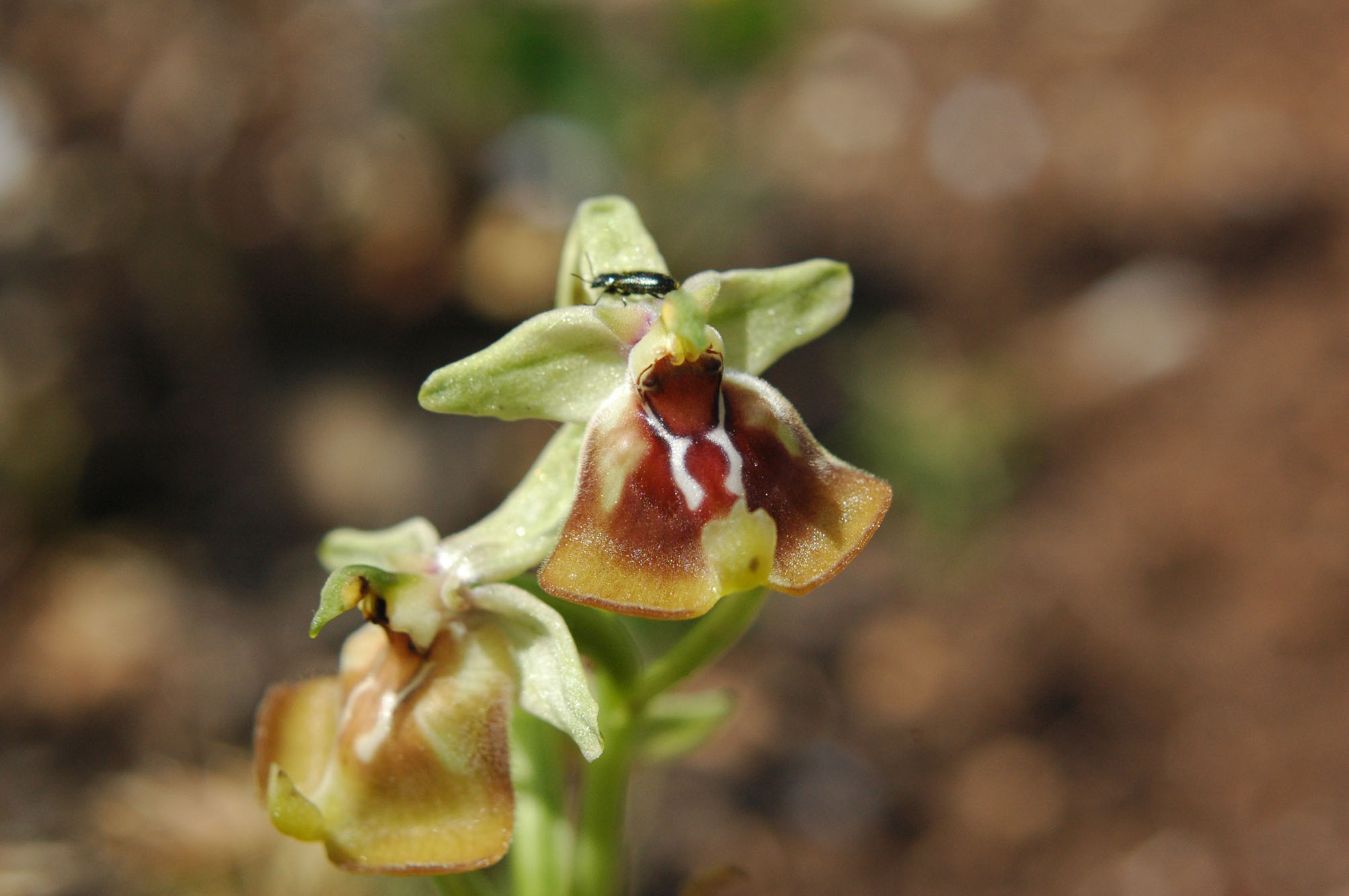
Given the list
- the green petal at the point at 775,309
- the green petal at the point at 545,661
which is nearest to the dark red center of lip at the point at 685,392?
the green petal at the point at 775,309

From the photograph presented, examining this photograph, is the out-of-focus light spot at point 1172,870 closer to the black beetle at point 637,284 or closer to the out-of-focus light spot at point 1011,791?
the out-of-focus light spot at point 1011,791

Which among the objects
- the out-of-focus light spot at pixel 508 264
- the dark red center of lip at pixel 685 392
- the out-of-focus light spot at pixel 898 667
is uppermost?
the dark red center of lip at pixel 685 392

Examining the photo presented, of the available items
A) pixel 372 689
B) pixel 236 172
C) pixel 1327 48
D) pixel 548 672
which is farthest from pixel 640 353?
pixel 1327 48

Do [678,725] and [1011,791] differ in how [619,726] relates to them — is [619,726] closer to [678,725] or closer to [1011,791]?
[678,725]

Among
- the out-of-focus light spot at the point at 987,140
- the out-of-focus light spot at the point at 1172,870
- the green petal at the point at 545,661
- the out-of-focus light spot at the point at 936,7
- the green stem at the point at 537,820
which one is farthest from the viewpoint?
the out-of-focus light spot at the point at 936,7

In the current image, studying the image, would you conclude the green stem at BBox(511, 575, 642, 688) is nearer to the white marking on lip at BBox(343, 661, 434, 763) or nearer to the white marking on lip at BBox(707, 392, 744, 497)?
the white marking on lip at BBox(343, 661, 434, 763)

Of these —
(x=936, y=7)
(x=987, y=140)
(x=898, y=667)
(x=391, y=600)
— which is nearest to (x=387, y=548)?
(x=391, y=600)

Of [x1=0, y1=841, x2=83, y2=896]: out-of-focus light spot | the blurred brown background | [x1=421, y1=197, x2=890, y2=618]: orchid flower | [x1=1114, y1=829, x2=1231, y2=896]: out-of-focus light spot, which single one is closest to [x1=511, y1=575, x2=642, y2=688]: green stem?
A: [x1=421, y1=197, x2=890, y2=618]: orchid flower
